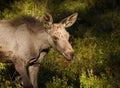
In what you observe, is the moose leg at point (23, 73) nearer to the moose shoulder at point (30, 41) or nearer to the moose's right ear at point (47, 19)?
the moose shoulder at point (30, 41)

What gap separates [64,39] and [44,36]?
0.70 meters

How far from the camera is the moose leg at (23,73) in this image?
32.6 ft

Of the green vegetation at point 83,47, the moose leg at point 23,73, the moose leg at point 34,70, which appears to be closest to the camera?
the moose leg at point 23,73

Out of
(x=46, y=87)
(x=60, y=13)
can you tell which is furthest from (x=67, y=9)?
(x=46, y=87)

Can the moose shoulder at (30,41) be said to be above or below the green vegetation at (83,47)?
above

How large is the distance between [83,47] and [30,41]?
4.62 metres

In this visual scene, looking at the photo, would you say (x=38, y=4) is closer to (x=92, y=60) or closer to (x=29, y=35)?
(x=92, y=60)

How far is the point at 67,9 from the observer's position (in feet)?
60.8

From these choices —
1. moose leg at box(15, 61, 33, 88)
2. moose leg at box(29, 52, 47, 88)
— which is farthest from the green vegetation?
moose leg at box(15, 61, 33, 88)

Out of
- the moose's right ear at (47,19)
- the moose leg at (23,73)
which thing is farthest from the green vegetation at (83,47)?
the moose's right ear at (47,19)

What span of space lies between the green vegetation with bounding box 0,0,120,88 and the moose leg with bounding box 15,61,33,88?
77cm

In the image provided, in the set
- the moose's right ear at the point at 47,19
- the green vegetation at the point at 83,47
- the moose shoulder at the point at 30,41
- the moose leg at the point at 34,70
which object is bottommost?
the green vegetation at the point at 83,47

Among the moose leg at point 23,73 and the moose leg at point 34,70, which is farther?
the moose leg at point 34,70

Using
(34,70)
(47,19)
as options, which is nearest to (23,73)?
(34,70)
